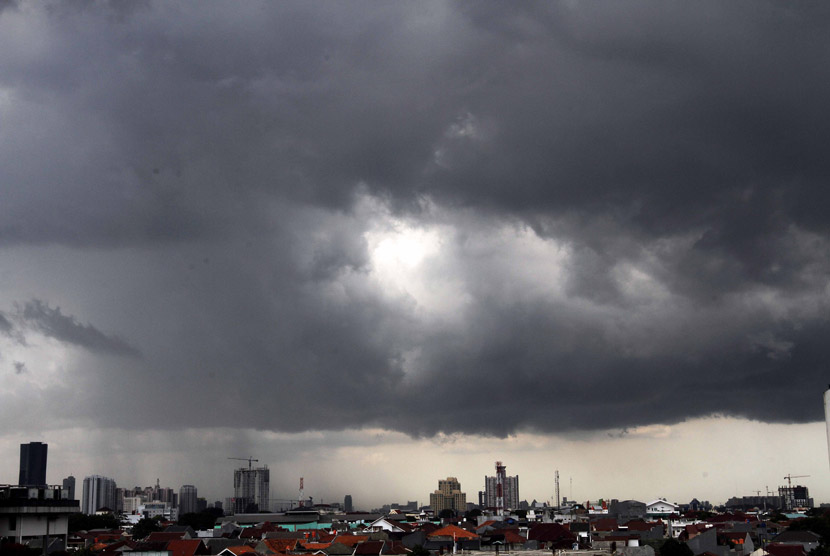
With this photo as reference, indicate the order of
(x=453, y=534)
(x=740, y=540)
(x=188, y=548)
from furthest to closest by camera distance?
(x=453, y=534) → (x=740, y=540) → (x=188, y=548)

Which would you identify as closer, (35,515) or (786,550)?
(35,515)

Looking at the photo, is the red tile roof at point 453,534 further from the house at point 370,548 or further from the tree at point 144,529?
the tree at point 144,529

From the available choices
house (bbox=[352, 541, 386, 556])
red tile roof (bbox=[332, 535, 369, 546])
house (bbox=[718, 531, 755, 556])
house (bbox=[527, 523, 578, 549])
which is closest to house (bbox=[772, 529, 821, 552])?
house (bbox=[718, 531, 755, 556])

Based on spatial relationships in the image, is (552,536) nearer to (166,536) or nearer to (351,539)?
(351,539)

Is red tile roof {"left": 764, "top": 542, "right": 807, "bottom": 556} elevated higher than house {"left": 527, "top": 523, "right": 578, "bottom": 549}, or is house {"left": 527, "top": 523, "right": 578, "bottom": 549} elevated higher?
red tile roof {"left": 764, "top": 542, "right": 807, "bottom": 556}

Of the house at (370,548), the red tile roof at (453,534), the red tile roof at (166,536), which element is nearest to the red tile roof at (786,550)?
the house at (370,548)

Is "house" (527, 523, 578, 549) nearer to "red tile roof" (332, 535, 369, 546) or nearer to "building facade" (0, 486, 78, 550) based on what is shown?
"red tile roof" (332, 535, 369, 546)

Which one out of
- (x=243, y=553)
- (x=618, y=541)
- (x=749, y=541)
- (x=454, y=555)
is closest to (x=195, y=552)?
(x=243, y=553)

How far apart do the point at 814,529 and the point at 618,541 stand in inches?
1236

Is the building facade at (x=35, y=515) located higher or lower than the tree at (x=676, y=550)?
higher

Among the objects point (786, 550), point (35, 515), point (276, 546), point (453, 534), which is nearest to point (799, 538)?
point (786, 550)

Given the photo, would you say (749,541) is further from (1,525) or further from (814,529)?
(1,525)

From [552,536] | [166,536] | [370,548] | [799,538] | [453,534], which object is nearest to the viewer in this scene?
[799,538]

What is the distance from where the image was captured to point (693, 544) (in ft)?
399
